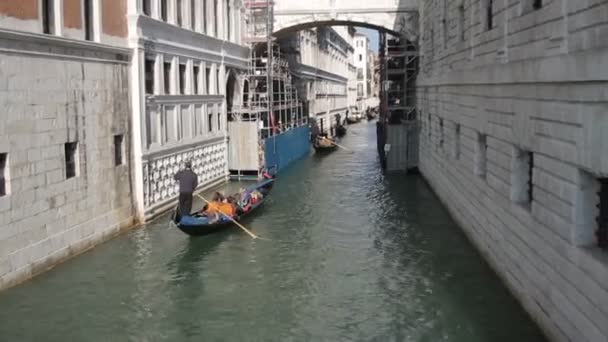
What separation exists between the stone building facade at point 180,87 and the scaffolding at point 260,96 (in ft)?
1.96

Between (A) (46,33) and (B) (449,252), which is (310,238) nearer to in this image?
(B) (449,252)

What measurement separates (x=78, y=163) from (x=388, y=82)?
19256mm

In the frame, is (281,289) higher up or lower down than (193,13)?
lower down

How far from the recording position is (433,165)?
68.3 feet

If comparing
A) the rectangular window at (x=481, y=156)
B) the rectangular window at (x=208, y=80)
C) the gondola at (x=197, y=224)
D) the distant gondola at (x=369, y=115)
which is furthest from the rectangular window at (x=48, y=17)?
the distant gondola at (x=369, y=115)

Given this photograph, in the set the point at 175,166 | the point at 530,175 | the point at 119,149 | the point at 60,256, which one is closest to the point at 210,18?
the point at 175,166

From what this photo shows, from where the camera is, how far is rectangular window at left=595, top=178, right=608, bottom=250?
23.2ft

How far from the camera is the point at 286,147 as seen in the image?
2820cm

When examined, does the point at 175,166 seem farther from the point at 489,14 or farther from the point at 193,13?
the point at 489,14

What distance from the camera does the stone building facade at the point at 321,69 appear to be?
36031 mm

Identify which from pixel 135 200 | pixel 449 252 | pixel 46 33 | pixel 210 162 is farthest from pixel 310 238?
pixel 210 162

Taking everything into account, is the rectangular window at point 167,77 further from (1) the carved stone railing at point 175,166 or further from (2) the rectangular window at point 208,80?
(2) the rectangular window at point 208,80

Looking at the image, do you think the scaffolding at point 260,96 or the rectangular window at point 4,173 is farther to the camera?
the scaffolding at point 260,96

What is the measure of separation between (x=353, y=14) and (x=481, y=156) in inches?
625
